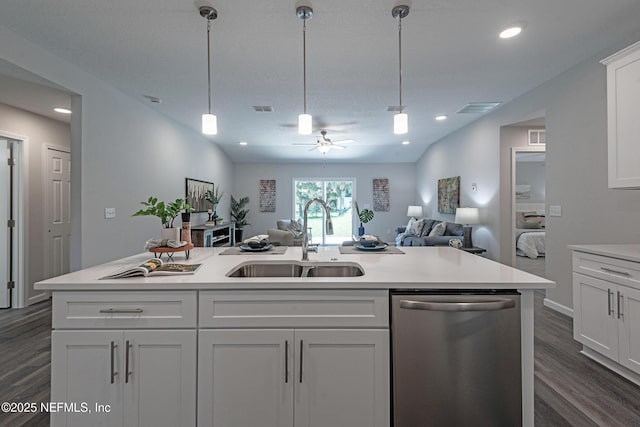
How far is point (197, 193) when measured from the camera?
5625mm

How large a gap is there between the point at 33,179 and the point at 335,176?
638 cm

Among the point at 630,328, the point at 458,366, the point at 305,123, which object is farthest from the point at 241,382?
the point at 630,328

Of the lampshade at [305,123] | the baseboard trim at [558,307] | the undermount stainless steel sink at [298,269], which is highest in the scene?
the lampshade at [305,123]

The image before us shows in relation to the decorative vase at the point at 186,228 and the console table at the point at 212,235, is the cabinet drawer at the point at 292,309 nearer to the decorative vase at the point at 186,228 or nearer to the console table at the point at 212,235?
the decorative vase at the point at 186,228

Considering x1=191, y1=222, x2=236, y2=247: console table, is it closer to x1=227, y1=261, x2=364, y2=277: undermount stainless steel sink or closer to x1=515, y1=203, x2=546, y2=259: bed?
x1=227, y1=261, x2=364, y2=277: undermount stainless steel sink

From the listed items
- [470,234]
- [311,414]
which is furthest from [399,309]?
[470,234]

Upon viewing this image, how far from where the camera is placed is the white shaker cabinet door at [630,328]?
1913mm

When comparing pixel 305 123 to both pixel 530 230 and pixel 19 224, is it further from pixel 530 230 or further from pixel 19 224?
pixel 530 230

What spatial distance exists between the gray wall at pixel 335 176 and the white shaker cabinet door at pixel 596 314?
615 cm

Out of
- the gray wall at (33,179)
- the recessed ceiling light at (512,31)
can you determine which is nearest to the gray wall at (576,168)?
the recessed ceiling light at (512,31)

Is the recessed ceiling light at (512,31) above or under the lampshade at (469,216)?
above

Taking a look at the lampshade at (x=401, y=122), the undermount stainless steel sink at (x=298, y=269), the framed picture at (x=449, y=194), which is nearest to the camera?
the undermount stainless steel sink at (x=298, y=269)

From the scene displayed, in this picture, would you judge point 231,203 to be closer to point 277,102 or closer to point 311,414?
point 277,102

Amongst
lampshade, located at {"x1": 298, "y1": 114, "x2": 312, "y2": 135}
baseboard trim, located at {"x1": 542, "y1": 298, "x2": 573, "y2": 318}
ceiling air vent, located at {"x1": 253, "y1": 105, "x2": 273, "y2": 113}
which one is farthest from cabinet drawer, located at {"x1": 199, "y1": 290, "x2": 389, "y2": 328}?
ceiling air vent, located at {"x1": 253, "y1": 105, "x2": 273, "y2": 113}
